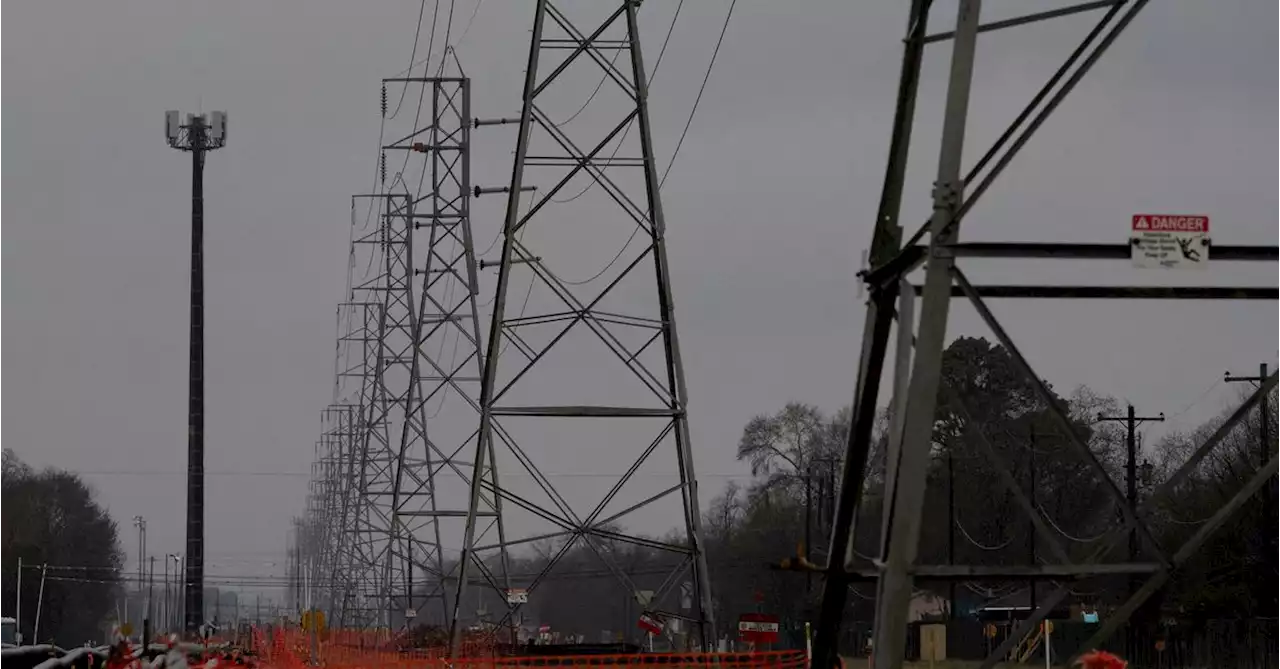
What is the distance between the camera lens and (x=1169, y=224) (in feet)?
41.8

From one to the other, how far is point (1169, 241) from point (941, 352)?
1.75m

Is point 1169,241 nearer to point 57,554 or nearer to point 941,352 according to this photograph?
point 941,352

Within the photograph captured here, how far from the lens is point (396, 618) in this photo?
162750 millimetres

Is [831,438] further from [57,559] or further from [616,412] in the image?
[616,412]

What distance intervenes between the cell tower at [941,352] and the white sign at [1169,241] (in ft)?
0.17

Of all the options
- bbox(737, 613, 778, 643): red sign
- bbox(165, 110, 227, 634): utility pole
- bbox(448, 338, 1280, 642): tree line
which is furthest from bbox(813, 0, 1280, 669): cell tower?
bbox(448, 338, 1280, 642): tree line

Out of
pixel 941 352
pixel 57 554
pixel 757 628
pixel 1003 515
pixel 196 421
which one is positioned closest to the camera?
pixel 941 352

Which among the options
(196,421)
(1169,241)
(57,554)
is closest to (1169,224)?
(1169,241)

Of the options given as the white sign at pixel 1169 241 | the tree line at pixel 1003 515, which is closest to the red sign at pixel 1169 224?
the white sign at pixel 1169 241

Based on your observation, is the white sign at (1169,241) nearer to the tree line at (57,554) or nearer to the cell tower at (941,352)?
the cell tower at (941,352)

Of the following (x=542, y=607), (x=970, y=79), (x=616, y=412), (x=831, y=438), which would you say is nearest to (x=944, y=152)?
(x=970, y=79)

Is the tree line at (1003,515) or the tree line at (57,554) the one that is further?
the tree line at (57,554)

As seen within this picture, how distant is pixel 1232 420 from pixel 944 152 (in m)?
2.72

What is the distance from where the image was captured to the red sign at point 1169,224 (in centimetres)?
1266
